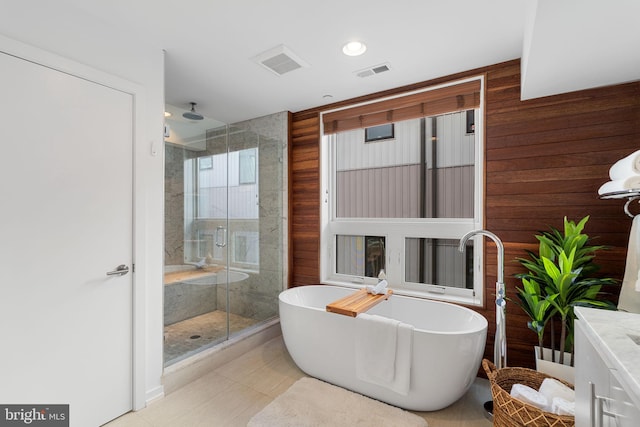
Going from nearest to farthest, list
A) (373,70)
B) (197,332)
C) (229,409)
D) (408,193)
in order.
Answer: (229,409), (373,70), (197,332), (408,193)

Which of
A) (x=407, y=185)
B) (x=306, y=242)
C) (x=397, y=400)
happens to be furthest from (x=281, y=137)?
(x=397, y=400)

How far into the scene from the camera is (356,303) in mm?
2348

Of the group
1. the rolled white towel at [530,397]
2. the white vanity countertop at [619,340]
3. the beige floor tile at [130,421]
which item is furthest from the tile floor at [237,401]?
the white vanity countertop at [619,340]

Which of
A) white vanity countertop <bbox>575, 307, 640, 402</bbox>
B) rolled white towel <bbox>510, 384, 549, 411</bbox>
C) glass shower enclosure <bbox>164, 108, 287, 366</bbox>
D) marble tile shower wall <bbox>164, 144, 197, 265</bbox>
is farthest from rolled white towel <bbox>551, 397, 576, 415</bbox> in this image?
marble tile shower wall <bbox>164, 144, 197, 265</bbox>

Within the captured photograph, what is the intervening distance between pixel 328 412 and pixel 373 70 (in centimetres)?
260

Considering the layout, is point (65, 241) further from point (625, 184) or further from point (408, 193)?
point (625, 184)

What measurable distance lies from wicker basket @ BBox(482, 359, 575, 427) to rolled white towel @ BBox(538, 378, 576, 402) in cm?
11

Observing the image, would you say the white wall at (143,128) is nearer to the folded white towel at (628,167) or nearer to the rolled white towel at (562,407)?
the rolled white towel at (562,407)

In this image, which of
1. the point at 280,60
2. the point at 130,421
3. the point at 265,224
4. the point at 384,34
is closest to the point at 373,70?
the point at 384,34

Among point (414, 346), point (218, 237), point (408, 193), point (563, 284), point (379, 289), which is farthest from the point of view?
point (218, 237)

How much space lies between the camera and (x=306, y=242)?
Result: 3406mm

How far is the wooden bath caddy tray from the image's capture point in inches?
84.1

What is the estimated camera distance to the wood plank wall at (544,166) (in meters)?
1.96

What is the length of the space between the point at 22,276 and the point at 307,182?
2.45m
